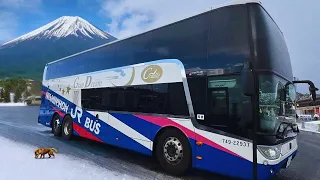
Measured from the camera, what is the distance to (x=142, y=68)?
6328mm

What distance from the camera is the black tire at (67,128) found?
31.7 feet

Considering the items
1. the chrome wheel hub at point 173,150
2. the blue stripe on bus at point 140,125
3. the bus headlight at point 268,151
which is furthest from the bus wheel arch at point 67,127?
the bus headlight at point 268,151

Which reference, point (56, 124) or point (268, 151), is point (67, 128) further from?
point (268, 151)

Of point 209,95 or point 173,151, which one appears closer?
point 209,95

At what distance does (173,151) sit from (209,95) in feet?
4.63

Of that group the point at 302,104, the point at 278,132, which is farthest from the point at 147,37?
the point at 302,104

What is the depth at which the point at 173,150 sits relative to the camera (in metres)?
5.40

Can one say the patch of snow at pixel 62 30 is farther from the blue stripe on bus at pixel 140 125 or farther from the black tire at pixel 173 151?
the black tire at pixel 173 151

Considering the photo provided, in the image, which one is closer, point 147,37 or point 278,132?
point 278,132

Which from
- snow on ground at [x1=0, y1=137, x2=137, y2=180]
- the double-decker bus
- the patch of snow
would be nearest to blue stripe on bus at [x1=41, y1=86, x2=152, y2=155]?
the double-decker bus

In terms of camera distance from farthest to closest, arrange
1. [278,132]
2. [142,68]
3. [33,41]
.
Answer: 1. [33,41]
2. [142,68]
3. [278,132]

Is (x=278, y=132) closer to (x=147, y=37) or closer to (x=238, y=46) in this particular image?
(x=238, y=46)

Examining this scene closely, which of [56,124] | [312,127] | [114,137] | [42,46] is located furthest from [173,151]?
[42,46]

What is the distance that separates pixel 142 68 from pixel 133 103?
2.93 feet
